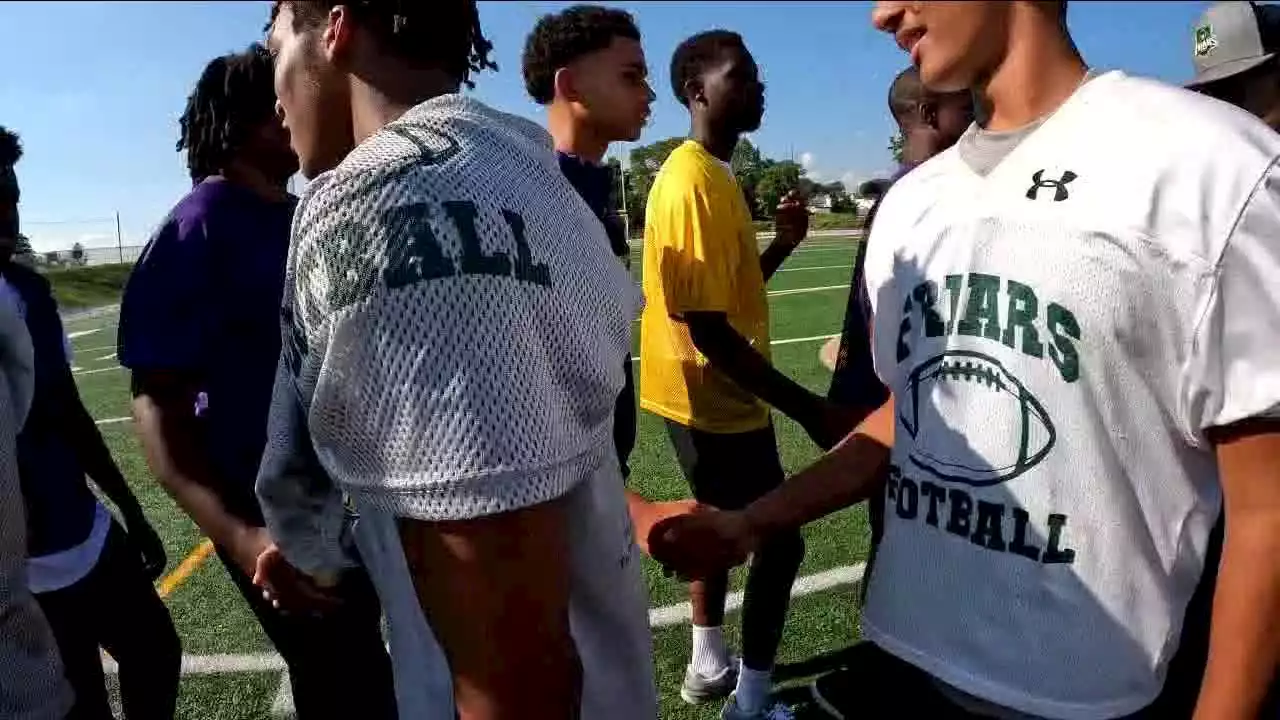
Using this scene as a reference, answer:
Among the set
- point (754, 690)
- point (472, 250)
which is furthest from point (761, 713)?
point (472, 250)

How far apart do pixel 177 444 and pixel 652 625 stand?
8.03 ft

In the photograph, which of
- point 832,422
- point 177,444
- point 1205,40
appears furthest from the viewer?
point 1205,40

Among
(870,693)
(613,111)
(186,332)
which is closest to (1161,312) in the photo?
(870,693)

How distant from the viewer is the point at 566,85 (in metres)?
3.35

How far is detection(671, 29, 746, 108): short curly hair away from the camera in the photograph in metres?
3.60

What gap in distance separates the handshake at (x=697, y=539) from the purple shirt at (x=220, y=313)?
3.47 ft

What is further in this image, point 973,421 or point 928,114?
point 928,114

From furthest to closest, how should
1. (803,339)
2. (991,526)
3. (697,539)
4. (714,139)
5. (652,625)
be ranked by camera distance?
(803,339) < (652,625) < (714,139) < (697,539) < (991,526)

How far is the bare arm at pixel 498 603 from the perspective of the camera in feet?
3.36

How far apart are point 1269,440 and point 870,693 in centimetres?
77

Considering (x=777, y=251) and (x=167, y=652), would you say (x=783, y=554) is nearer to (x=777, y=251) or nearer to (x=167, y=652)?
(x=777, y=251)

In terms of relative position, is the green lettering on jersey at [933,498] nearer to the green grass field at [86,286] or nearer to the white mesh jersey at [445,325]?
the white mesh jersey at [445,325]

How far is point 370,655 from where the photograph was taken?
253 cm

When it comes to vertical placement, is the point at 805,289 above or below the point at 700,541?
below
